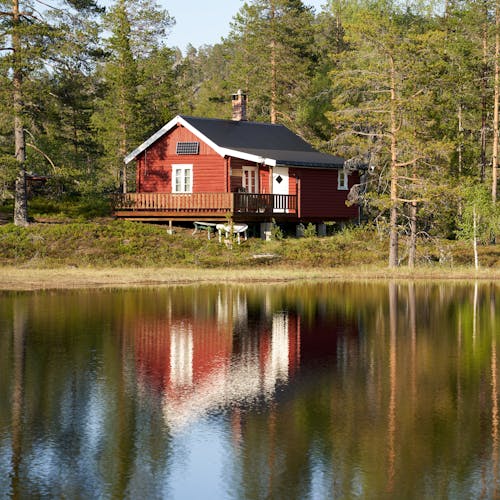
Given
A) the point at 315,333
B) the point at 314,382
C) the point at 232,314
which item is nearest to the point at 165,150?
the point at 232,314

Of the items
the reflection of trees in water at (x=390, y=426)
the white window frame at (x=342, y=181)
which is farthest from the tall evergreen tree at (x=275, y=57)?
the reflection of trees in water at (x=390, y=426)

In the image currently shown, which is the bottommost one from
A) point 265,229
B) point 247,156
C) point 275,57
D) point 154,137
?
point 265,229

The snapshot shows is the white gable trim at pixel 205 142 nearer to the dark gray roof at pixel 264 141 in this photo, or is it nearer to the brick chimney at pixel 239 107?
the dark gray roof at pixel 264 141

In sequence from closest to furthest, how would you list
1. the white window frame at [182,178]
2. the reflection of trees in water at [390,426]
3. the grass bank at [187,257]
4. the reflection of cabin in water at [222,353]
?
1. the reflection of trees in water at [390,426]
2. the reflection of cabin in water at [222,353]
3. the grass bank at [187,257]
4. the white window frame at [182,178]

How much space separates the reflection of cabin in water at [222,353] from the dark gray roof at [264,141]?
23.5 m

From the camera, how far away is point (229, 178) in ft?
165

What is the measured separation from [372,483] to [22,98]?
38.0 m

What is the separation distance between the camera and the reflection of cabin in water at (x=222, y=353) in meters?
15.8

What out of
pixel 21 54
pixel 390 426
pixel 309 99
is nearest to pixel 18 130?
pixel 21 54

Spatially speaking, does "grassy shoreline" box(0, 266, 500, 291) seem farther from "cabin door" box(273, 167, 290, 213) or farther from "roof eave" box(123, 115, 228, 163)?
"roof eave" box(123, 115, 228, 163)

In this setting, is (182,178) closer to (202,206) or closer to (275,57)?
(202,206)

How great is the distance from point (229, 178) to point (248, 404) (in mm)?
35728

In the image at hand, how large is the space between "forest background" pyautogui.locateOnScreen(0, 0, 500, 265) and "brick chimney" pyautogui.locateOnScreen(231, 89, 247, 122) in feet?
17.9

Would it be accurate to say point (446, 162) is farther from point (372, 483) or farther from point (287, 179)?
point (372, 483)
